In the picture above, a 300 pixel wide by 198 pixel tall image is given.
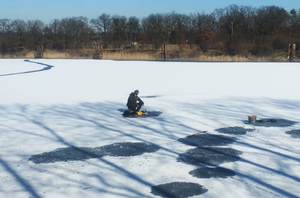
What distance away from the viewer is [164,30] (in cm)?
4147

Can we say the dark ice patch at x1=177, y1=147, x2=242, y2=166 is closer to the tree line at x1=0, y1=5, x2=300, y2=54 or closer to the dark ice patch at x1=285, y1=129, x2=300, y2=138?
the dark ice patch at x1=285, y1=129, x2=300, y2=138

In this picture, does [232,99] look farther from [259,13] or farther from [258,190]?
[259,13]

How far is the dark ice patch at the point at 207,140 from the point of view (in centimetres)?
560

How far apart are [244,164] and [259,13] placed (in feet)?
137

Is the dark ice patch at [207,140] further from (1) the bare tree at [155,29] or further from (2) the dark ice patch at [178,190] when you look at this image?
(1) the bare tree at [155,29]

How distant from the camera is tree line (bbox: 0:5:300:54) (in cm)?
3862

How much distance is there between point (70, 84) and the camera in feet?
44.0

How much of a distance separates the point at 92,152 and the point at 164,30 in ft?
122

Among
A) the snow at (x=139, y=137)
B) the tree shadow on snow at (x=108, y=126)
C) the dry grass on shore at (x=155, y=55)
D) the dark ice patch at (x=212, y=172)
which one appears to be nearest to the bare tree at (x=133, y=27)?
the dry grass on shore at (x=155, y=55)

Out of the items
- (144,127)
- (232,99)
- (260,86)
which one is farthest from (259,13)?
(144,127)

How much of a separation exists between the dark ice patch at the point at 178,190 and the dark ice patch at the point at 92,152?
1194 mm

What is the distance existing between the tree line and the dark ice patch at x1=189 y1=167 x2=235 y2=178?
31.4 metres

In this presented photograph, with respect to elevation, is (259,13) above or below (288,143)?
above

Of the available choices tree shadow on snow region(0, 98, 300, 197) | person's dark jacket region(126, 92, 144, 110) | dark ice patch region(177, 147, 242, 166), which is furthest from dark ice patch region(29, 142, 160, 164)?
person's dark jacket region(126, 92, 144, 110)
